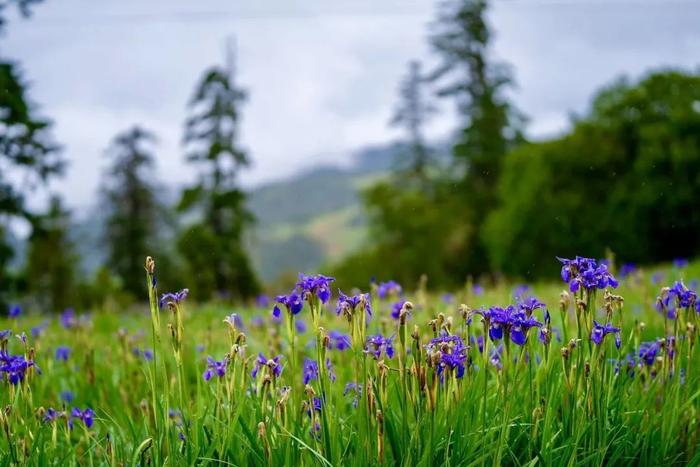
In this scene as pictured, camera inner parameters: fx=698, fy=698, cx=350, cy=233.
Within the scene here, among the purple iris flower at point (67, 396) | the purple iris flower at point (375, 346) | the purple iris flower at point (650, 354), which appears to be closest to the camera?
the purple iris flower at point (375, 346)

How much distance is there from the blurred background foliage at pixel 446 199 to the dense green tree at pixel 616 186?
50 mm

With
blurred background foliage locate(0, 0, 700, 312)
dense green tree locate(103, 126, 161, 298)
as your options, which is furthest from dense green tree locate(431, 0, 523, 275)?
dense green tree locate(103, 126, 161, 298)

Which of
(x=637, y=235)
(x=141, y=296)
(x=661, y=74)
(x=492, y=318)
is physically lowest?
(x=141, y=296)

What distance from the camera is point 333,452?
2.45 m

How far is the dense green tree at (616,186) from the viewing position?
23.3 metres

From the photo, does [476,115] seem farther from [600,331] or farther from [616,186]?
[600,331]

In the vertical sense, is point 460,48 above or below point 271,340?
above

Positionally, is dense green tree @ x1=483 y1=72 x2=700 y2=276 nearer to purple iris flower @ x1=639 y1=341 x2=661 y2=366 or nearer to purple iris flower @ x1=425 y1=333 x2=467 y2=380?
purple iris flower @ x1=639 y1=341 x2=661 y2=366

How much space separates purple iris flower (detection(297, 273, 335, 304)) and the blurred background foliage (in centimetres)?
1090

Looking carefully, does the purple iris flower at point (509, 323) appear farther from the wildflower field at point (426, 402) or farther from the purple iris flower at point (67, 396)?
the purple iris flower at point (67, 396)

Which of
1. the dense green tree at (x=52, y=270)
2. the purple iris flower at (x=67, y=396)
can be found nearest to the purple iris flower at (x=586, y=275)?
the purple iris flower at (x=67, y=396)

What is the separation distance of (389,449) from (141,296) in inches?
1620

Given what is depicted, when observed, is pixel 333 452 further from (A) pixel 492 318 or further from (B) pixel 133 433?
(B) pixel 133 433

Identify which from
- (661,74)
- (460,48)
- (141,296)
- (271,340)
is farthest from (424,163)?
(271,340)
